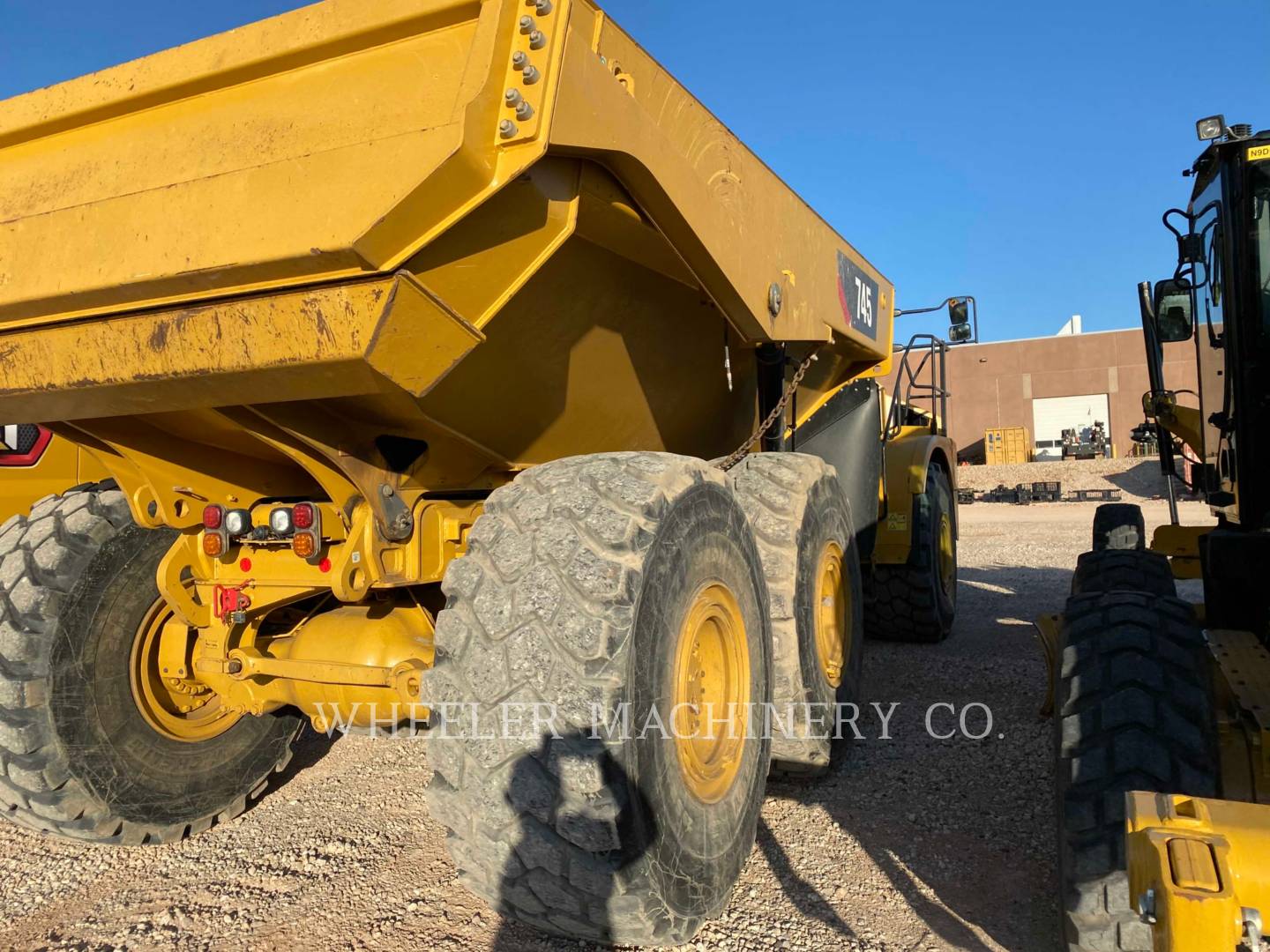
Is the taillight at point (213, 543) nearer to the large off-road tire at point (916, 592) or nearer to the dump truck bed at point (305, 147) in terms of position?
the dump truck bed at point (305, 147)

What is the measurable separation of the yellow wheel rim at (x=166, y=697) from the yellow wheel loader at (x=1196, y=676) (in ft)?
10.1

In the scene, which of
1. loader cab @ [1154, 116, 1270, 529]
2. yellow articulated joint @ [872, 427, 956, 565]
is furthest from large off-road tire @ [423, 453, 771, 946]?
yellow articulated joint @ [872, 427, 956, 565]

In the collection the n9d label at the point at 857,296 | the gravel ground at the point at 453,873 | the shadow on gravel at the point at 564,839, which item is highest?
the n9d label at the point at 857,296

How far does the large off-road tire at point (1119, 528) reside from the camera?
19.0 ft

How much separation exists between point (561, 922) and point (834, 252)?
333 centimetres

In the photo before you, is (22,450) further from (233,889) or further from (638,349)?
(638,349)

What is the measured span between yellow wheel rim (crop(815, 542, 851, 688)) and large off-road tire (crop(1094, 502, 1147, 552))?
2.51 metres

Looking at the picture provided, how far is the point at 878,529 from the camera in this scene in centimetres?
604

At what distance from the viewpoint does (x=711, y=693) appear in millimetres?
2740

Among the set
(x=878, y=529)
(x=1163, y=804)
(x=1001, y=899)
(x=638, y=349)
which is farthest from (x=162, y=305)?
(x=878, y=529)

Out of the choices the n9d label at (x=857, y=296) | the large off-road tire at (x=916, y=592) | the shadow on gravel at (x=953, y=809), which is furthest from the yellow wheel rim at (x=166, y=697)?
the large off-road tire at (x=916, y=592)

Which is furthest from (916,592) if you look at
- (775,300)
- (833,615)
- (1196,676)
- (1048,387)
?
(1048,387)

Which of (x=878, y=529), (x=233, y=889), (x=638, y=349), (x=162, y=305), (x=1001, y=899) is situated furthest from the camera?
(x=878, y=529)

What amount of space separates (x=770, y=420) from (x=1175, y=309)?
5.99ft
